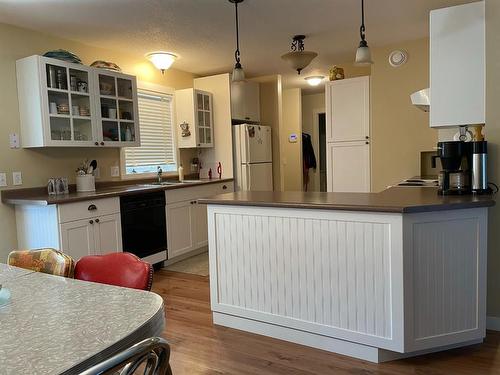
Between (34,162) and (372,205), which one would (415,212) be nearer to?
(372,205)

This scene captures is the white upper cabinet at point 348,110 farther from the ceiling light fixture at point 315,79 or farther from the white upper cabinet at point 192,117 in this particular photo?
the white upper cabinet at point 192,117

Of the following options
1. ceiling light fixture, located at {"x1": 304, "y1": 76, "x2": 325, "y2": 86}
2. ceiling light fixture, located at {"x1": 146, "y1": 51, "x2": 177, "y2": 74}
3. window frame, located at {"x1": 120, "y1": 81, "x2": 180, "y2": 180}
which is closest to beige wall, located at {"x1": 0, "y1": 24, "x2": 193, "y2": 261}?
window frame, located at {"x1": 120, "y1": 81, "x2": 180, "y2": 180}

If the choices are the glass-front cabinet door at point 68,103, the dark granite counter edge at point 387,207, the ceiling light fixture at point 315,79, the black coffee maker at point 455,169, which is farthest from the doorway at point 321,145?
the dark granite counter edge at point 387,207

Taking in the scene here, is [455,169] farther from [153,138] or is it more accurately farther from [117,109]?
[153,138]

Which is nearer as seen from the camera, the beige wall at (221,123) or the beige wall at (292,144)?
the beige wall at (221,123)

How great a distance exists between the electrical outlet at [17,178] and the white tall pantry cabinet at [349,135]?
3.54m

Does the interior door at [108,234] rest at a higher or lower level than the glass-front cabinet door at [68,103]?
lower

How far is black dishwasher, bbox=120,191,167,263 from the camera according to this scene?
378 centimetres

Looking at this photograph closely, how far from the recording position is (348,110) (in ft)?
16.5

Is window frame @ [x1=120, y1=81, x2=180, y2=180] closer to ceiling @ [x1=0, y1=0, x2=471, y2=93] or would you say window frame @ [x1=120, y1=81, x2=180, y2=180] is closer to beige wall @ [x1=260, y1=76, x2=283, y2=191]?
ceiling @ [x1=0, y1=0, x2=471, y2=93]

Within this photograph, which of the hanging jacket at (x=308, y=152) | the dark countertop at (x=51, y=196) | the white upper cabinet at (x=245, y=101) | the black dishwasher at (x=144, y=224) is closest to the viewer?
the dark countertop at (x=51, y=196)

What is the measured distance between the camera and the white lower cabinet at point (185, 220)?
4.33 metres

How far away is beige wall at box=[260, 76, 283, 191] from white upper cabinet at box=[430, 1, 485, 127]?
11.2 feet

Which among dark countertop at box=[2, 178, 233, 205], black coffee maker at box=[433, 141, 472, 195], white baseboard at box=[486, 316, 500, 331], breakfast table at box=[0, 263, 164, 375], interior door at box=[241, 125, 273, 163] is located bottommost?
white baseboard at box=[486, 316, 500, 331]
